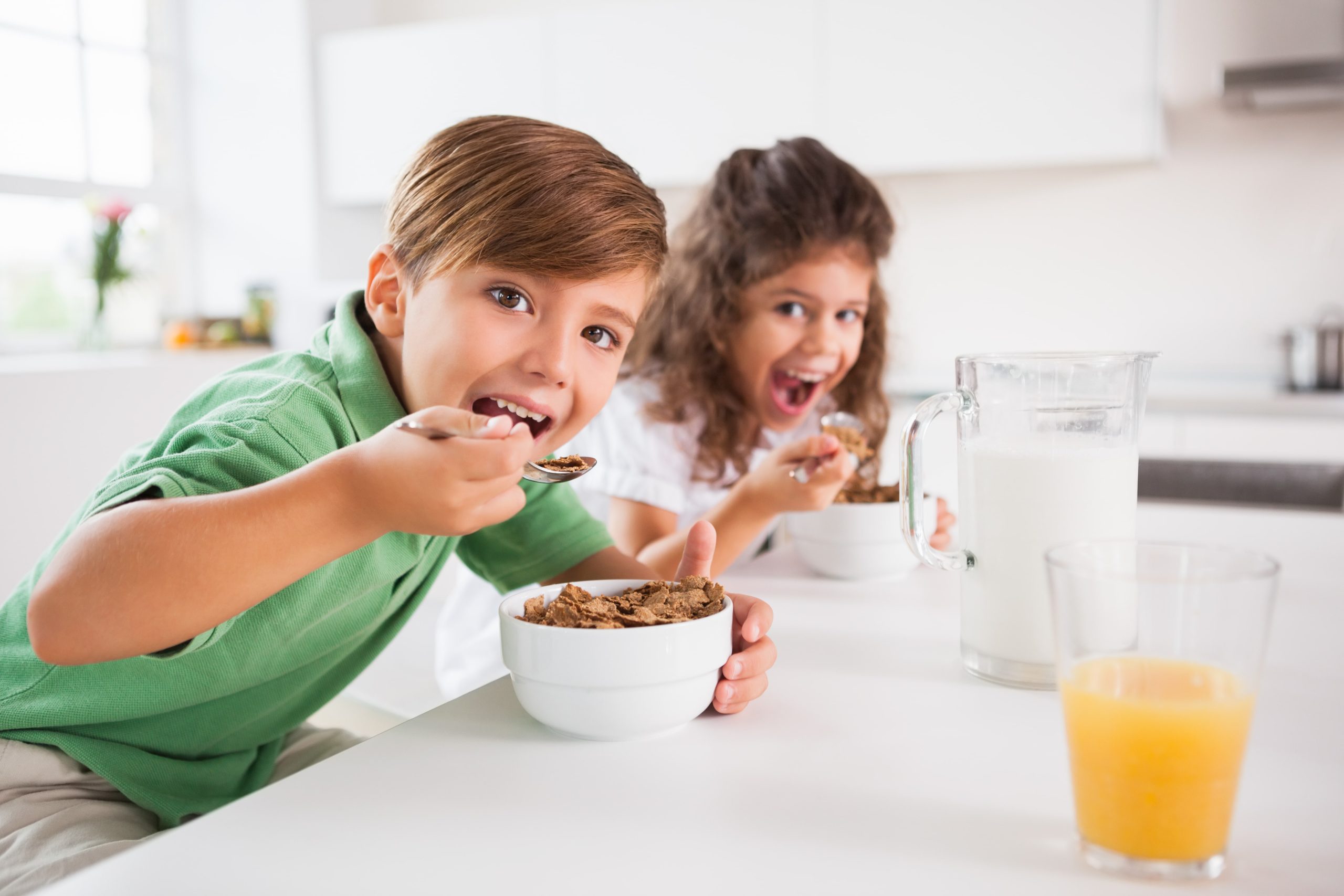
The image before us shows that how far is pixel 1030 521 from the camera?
68 centimetres

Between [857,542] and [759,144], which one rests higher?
[759,144]

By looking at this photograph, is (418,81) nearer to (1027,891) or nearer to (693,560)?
(693,560)

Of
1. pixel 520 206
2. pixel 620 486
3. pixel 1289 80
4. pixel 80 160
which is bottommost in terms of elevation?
pixel 620 486

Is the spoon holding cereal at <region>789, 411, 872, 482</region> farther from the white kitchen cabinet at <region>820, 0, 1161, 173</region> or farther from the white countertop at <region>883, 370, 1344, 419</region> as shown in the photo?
the white kitchen cabinet at <region>820, 0, 1161, 173</region>

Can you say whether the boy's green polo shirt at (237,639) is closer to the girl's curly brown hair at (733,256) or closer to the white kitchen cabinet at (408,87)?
the girl's curly brown hair at (733,256)

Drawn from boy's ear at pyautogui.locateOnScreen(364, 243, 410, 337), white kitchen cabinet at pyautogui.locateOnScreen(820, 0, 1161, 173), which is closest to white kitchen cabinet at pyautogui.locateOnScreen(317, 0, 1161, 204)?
white kitchen cabinet at pyautogui.locateOnScreen(820, 0, 1161, 173)

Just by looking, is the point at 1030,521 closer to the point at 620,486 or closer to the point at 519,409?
the point at 519,409

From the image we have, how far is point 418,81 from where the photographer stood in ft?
11.4

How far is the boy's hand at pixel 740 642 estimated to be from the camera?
25.3 inches

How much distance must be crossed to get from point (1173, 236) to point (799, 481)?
8.26 feet

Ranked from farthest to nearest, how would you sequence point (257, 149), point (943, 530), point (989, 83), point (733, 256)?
point (257, 149) < point (989, 83) < point (733, 256) < point (943, 530)

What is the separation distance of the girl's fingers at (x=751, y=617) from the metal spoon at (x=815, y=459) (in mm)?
288

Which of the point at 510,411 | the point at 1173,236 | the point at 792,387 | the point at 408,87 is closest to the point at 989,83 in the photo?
the point at 1173,236

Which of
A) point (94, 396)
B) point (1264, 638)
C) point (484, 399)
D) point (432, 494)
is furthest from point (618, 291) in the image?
point (94, 396)
